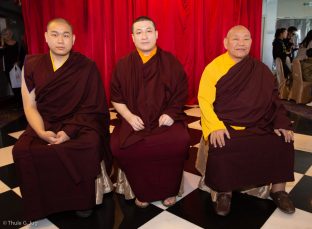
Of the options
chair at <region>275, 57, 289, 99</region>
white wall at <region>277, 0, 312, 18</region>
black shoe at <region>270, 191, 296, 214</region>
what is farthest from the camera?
white wall at <region>277, 0, 312, 18</region>

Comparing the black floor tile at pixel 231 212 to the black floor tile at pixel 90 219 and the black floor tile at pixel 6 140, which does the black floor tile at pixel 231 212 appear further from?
the black floor tile at pixel 6 140

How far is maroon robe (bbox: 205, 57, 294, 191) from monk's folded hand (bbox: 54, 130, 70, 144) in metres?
0.81

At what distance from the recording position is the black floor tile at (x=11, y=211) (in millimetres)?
1505

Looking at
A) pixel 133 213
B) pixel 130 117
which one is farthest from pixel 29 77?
pixel 133 213

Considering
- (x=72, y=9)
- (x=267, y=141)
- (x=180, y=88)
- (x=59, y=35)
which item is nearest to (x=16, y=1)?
(x=72, y=9)

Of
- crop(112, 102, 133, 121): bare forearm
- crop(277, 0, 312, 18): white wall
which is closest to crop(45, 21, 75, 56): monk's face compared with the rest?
crop(112, 102, 133, 121): bare forearm

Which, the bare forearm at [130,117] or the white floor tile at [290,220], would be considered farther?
the bare forearm at [130,117]

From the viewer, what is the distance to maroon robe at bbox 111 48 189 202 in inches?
60.7

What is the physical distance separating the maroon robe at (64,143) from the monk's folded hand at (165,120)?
0.37 meters

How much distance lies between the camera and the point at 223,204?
1.57 m

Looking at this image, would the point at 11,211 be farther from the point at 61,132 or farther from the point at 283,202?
the point at 283,202

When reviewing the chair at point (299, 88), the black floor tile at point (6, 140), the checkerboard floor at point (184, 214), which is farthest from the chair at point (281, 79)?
the black floor tile at point (6, 140)

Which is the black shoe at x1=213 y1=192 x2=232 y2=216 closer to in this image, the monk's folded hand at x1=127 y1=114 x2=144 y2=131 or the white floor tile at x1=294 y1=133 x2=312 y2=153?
the monk's folded hand at x1=127 y1=114 x2=144 y2=131

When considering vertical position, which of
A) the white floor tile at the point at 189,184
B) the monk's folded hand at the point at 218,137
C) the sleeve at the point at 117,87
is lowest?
the white floor tile at the point at 189,184
